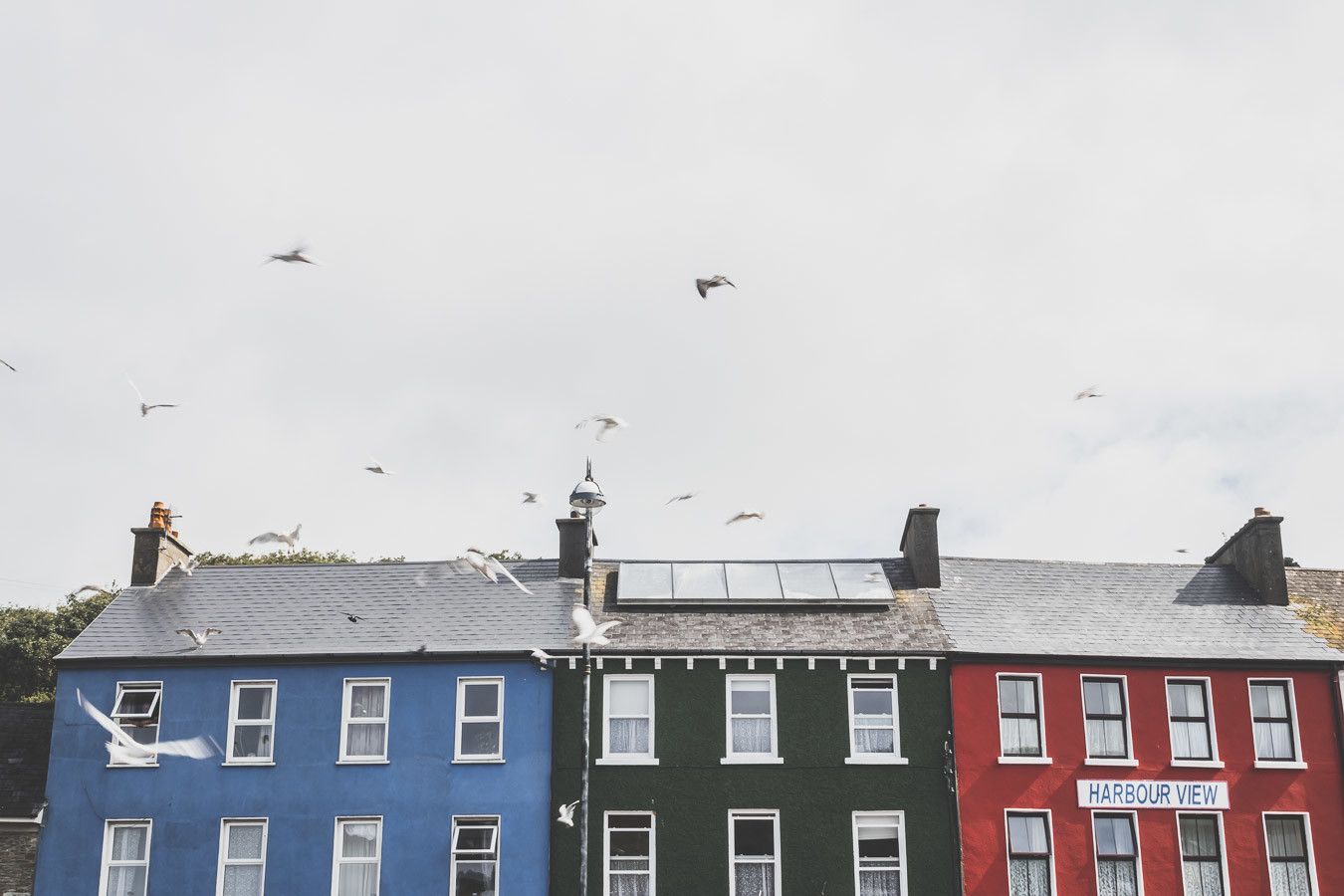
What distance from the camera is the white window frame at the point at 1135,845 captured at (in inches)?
1062

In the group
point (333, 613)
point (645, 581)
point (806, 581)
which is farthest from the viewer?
point (806, 581)

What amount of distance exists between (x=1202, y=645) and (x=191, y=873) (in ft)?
68.7

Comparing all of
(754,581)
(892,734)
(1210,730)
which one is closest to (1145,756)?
(1210,730)

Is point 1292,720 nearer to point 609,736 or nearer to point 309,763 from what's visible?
point 609,736

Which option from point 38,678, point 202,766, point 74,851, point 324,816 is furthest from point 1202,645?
point 38,678

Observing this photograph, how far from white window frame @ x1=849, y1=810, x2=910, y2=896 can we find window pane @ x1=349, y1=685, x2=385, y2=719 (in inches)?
384

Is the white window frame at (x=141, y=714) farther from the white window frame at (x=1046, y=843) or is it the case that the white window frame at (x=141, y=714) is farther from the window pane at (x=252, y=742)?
the white window frame at (x=1046, y=843)

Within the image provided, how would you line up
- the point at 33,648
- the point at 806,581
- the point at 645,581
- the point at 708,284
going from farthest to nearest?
the point at 33,648, the point at 806,581, the point at 645,581, the point at 708,284

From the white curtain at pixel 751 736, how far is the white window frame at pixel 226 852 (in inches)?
369

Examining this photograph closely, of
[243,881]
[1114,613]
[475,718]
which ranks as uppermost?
[1114,613]

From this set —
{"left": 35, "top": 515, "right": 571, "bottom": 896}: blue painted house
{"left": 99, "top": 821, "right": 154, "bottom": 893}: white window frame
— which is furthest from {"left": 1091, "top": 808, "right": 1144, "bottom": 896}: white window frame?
{"left": 99, "top": 821, "right": 154, "bottom": 893}: white window frame

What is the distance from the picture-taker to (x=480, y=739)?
27.6 metres

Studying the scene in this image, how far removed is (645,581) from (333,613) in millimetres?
6841

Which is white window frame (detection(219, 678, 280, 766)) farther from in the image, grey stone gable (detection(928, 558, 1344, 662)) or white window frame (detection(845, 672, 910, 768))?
grey stone gable (detection(928, 558, 1344, 662))
